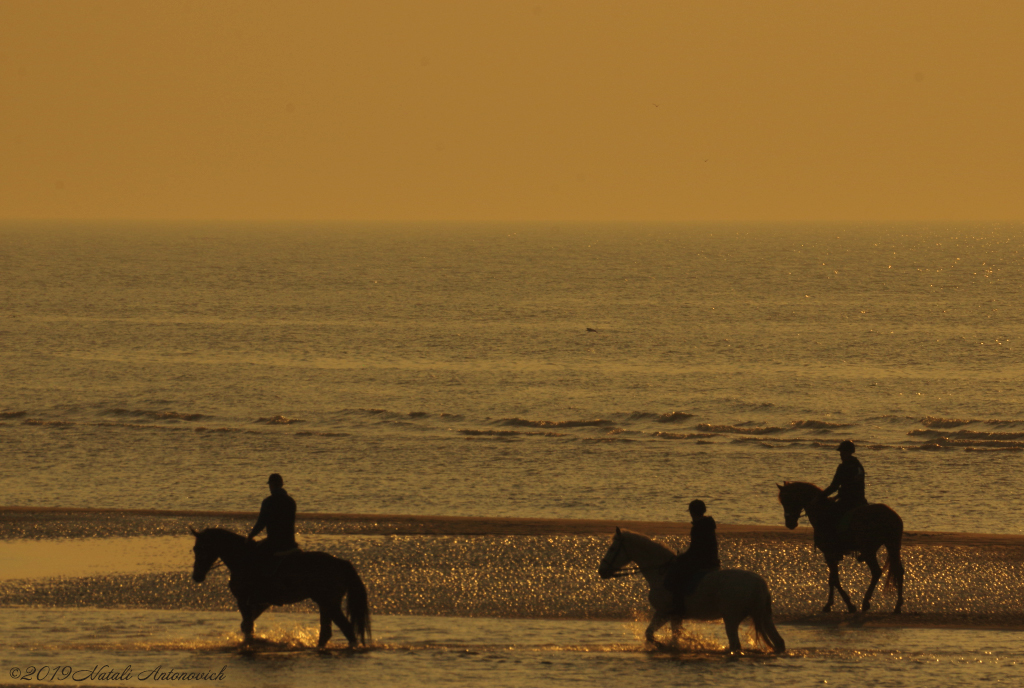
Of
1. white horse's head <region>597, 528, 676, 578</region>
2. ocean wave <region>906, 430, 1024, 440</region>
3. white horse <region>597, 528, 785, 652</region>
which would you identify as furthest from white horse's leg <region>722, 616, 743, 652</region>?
ocean wave <region>906, 430, 1024, 440</region>

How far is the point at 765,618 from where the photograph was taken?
14.5 m

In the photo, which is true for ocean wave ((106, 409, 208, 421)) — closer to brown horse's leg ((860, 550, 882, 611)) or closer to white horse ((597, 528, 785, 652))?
brown horse's leg ((860, 550, 882, 611))

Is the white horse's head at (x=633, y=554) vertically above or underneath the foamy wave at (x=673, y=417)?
above

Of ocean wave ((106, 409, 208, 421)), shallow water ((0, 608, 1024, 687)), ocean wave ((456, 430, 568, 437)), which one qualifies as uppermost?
shallow water ((0, 608, 1024, 687))

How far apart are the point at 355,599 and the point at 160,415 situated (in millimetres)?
35842

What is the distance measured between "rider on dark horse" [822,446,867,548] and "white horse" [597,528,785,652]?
11.4 feet

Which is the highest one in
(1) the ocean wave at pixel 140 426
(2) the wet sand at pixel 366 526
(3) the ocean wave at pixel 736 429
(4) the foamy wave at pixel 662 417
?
(2) the wet sand at pixel 366 526

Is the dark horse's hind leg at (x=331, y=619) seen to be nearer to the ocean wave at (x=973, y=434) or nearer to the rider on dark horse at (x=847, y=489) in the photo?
the rider on dark horse at (x=847, y=489)

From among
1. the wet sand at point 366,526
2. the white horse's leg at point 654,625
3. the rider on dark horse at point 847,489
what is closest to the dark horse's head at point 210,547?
the white horse's leg at point 654,625

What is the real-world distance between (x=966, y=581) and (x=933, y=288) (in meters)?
127

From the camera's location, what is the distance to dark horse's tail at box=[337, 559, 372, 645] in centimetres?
1473

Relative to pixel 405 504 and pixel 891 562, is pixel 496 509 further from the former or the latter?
pixel 891 562

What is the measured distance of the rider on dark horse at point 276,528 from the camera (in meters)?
14.9

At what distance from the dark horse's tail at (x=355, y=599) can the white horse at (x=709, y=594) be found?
3.05 metres
